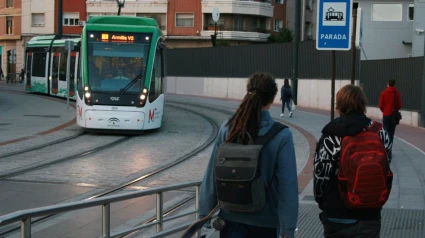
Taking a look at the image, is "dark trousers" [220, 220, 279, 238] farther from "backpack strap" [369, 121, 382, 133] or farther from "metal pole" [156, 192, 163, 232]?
"metal pole" [156, 192, 163, 232]

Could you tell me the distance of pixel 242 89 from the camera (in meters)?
40.4

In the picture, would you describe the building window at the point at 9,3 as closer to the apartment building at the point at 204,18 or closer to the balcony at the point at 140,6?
the balcony at the point at 140,6

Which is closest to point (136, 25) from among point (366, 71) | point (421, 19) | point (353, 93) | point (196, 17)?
point (366, 71)

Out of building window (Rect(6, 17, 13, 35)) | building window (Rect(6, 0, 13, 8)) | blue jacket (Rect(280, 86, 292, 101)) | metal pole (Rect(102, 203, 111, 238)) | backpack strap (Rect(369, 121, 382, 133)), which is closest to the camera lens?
backpack strap (Rect(369, 121, 382, 133))

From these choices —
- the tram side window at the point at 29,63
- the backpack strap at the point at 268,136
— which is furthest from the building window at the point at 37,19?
the backpack strap at the point at 268,136

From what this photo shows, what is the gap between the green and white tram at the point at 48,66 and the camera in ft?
110

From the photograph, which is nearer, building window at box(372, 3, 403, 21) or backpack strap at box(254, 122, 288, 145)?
backpack strap at box(254, 122, 288, 145)

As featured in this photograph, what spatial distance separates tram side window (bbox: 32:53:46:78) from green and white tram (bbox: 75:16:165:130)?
56.2 feet

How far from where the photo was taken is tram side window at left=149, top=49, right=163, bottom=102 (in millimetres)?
19617

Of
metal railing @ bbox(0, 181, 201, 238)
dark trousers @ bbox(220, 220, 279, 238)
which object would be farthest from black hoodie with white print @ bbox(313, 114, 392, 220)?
metal railing @ bbox(0, 181, 201, 238)

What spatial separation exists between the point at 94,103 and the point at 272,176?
49.1 ft

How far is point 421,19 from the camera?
3909 cm

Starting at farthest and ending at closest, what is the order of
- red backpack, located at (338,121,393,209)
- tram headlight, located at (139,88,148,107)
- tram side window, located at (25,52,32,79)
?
tram side window, located at (25,52,32,79) < tram headlight, located at (139,88,148,107) < red backpack, located at (338,121,393,209)

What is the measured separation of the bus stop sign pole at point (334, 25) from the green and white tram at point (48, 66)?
74.1ft
